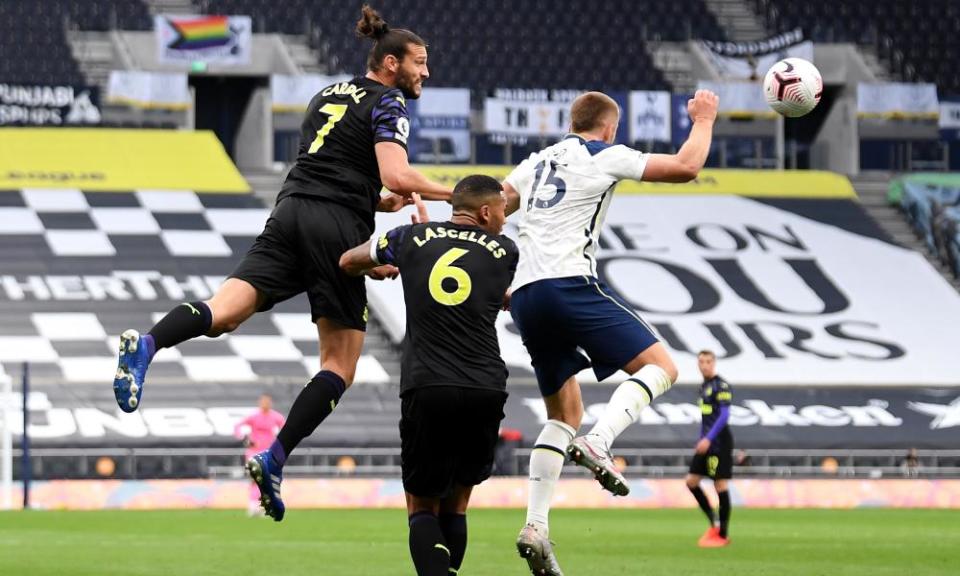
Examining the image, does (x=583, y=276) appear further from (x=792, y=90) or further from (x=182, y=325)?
(x=182, y=325)

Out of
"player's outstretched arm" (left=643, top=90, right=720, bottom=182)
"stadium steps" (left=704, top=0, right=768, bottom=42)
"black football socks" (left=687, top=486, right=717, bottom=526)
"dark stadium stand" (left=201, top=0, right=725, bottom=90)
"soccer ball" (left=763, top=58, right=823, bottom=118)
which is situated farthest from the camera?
"stadium steps" (left=704, top=0, right=768, bottom=42)

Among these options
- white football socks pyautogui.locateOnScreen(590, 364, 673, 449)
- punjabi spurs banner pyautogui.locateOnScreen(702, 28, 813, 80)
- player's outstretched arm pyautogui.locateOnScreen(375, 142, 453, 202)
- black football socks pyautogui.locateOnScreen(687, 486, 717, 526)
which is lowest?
black football socks pyautogui.locateOnScreen(687, 486, 717, 526)

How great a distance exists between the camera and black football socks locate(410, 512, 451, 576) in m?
7.30

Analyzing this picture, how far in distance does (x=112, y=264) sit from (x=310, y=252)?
21594mm

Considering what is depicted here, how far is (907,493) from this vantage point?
2567 cm

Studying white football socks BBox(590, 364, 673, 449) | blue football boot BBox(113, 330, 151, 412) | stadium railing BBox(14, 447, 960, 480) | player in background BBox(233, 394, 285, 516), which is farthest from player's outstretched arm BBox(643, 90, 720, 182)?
stadium railing BBox(14, 447, 960, 480)

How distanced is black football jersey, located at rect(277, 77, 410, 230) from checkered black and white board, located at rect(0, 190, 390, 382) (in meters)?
18.5

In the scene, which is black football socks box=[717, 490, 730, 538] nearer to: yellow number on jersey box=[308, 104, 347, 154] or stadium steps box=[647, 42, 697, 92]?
yellow number on jersey box=[308, 104, 347, 154]

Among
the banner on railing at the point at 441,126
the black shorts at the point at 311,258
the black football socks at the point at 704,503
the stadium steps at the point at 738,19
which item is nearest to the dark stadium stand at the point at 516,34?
Answer: the stadium steps at the point at 738,19

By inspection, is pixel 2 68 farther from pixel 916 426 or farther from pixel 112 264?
pixel 916 426

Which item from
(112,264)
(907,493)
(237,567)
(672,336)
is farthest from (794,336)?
(237,567)

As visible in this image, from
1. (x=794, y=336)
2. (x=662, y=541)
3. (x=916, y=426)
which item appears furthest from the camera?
(x=794, y=336)

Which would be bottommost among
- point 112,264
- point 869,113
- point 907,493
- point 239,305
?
point 907,493

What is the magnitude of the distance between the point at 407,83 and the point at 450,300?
136cm
